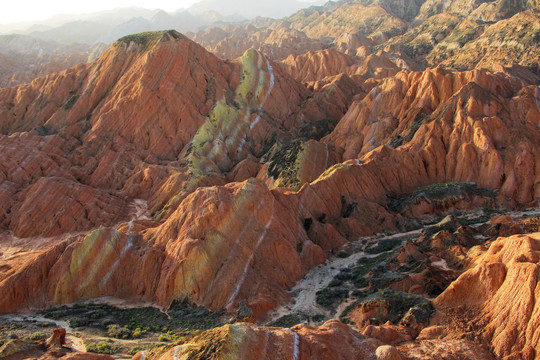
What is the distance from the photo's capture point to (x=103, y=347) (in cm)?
2272

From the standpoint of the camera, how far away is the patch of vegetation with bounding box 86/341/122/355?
22.2 m

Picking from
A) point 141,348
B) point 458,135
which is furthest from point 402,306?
point 458,135

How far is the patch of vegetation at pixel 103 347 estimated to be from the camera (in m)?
22.2

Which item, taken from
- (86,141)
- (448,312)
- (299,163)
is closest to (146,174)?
(86,141)

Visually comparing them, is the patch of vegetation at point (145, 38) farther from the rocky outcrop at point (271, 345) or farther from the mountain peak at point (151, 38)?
the rocky outcrop at point (271, 345)

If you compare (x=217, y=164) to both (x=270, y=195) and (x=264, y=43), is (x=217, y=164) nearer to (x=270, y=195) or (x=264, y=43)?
(x=270, y=195)

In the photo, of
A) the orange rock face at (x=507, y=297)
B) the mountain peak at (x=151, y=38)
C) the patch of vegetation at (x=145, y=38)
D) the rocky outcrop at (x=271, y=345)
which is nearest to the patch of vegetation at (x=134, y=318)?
the rocky outcrop at (x=271, y=345)

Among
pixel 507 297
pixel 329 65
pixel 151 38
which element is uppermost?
pixel 151 38

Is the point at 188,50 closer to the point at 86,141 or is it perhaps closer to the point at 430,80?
the point at 86,141

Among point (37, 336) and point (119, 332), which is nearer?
point (37, 336)

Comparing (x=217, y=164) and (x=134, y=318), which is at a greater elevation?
(x=217, y=164)

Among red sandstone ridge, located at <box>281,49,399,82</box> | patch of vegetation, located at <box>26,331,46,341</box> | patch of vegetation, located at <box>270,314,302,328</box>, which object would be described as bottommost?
patch of vegetation, located at <box>270,314,302,328</box>

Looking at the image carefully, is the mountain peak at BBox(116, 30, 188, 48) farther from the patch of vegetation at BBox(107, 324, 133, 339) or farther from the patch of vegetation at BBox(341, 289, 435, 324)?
the patch of vegetation at BBox(341, 289, 435, 324)

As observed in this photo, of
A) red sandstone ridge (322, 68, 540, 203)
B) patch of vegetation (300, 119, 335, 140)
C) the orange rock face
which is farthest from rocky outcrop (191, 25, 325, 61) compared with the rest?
the orange rock face
